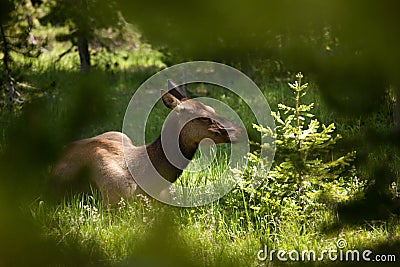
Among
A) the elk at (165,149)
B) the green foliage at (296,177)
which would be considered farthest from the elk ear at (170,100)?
the green foliage at (296,177)

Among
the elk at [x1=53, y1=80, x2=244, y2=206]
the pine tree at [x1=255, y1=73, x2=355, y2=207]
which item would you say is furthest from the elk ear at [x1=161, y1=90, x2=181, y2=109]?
the pine tree at [x1=255, y1=73, x2=355, y2=207]

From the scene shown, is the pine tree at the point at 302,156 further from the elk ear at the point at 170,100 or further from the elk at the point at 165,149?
the elk ear at the point at 170,100


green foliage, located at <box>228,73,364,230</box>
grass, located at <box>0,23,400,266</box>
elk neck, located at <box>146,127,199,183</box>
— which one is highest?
elk neck, located at <box>146,127,199,183</box>

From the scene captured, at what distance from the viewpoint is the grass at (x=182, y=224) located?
2.02 metres

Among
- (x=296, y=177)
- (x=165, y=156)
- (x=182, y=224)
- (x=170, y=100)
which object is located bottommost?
(x=182, y=224)

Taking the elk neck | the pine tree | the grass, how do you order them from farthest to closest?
the elk neck, the pine tree, the grass

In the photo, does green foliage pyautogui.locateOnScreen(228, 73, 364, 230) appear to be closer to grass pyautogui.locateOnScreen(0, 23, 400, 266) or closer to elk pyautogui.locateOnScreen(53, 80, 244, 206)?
grass pyautogui.locateOnScreen(0, 23, 400, 266)

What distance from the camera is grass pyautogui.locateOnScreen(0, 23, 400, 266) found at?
2.02 meters

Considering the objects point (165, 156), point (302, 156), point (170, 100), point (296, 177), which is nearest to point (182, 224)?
point (302, 156)

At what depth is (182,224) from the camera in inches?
135

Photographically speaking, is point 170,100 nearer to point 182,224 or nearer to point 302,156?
point 302,156

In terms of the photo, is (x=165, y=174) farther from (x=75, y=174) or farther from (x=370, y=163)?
(x=75, y=174)

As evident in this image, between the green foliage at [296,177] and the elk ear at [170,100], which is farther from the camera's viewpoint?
the elk ear at [170,100]

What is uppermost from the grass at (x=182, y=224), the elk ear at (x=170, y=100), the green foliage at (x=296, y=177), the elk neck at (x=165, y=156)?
the elk ear at (x=170, y=100)
